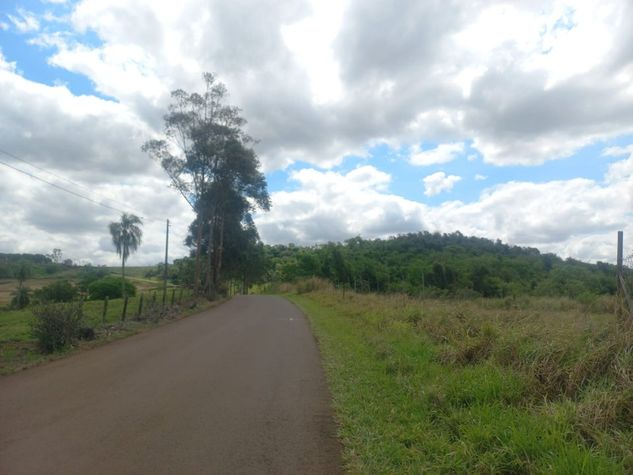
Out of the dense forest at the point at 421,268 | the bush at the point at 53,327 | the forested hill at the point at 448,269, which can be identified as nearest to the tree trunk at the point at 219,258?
the dense forest at the point at 421,268

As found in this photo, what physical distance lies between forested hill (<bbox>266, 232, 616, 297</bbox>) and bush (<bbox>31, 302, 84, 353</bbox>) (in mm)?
14419

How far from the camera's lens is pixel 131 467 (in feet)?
15.6

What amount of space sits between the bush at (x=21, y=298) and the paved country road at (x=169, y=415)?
31.2 m

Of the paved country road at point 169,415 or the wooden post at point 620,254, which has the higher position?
the wooden post at point 620,254

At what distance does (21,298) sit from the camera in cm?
3859

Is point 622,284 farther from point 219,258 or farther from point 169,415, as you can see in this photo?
point 219,258

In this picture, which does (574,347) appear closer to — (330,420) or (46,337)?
(330,420)

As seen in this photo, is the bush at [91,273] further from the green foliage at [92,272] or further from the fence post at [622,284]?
the fence post at [622,284]

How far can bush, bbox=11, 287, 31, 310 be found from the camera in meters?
37.7

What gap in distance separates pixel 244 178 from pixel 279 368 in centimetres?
2754

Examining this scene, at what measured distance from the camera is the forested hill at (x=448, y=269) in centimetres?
2381

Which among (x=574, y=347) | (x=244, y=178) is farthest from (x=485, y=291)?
(x=574, y=347)

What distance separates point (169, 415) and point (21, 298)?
127ft

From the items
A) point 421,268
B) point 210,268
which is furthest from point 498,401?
point 421,268
